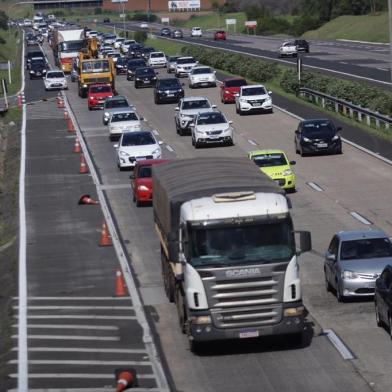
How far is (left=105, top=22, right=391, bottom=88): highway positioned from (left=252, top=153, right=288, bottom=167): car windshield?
3067 cm

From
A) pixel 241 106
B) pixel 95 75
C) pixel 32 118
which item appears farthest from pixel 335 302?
pixel 95 75

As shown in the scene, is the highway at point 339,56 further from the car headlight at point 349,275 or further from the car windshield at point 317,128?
the car headlight at point 349,275

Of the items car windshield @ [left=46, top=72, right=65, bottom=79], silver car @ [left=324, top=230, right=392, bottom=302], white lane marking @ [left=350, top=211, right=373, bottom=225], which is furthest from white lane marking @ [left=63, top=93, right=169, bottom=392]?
car windshield @ [left=46, top=72, right=65, bottom=79]

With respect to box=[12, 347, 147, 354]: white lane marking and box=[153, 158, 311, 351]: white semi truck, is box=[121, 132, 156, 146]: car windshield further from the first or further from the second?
box=[153, 158, 311, 351]: white semi truck

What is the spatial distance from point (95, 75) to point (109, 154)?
26.7m

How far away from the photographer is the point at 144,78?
80500mm

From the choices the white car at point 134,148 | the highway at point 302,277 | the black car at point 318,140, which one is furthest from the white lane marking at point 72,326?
the black car at point 318,140

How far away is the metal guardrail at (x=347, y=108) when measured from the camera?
172ft

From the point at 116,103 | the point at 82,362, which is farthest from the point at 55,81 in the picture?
the point at 82,362

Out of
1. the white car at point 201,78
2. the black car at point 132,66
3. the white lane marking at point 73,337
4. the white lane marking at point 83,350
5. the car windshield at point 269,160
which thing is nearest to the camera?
the white lane marking at point 83,350

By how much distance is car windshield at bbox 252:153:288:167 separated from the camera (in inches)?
1532

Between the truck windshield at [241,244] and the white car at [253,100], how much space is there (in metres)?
41.6

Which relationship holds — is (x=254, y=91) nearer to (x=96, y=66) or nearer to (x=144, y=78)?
(x=96, y=66)

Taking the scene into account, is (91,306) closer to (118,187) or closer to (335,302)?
(335,302)
